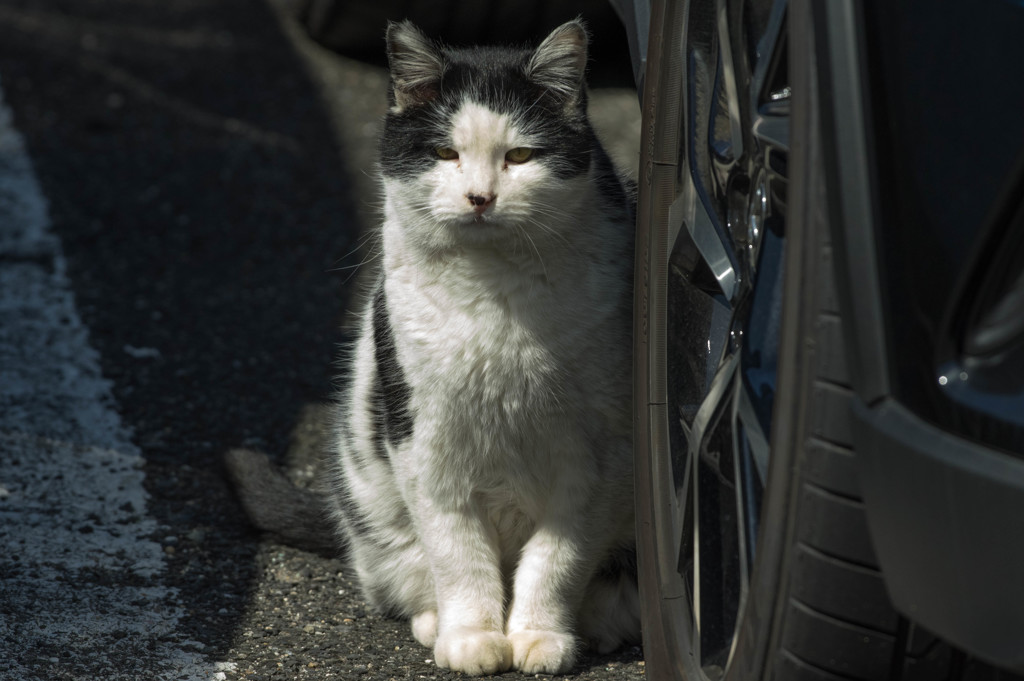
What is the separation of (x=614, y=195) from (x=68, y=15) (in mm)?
5954

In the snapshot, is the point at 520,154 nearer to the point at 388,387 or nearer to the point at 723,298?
the point at 388,387

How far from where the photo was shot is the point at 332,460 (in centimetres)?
275

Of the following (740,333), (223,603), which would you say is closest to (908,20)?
(740,333)

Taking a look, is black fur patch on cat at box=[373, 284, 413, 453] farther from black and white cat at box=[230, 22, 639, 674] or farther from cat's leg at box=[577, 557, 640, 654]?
cat's leg at box=[577, 557, 640, 654]

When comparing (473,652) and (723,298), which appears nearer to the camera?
(723,298)

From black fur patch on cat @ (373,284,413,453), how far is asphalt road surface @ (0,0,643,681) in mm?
414

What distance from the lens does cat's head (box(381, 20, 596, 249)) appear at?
85.0 inches

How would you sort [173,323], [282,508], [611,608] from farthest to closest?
[173,323], [282,508], [611,608]

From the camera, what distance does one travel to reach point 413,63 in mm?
2283

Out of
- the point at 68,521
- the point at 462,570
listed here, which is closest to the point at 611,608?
the point at 462,570

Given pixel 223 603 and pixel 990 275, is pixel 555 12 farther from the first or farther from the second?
pixel 990 275

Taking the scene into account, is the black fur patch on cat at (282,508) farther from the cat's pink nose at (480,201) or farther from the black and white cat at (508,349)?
the cat's pink nose at (480,201)

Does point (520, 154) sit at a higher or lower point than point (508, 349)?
higher

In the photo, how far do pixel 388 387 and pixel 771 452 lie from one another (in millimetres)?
1184
